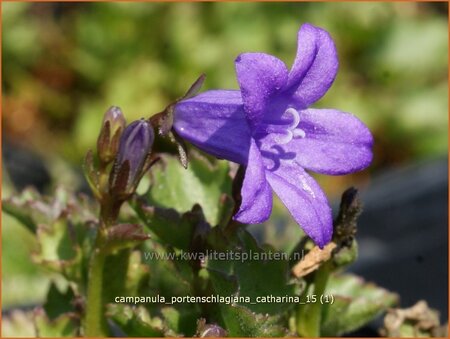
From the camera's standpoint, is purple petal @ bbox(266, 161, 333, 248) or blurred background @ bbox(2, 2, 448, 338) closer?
purple petal @ bbox(266, 161, 333, 248)

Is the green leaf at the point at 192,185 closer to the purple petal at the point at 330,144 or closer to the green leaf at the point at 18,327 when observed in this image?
the purple petal at the point at 330,144

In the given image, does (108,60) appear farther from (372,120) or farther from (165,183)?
(165,183)

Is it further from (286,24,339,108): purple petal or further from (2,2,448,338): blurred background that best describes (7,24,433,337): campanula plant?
(2,2,448,338): blurred background

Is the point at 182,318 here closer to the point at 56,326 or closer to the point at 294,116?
the point at 56,326

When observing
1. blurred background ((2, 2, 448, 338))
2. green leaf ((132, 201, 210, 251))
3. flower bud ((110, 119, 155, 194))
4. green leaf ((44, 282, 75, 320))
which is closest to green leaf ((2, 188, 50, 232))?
green leaf ((44, 282, 75, 320))

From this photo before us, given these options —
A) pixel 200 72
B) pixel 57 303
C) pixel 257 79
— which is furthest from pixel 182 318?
pixel 200 72
